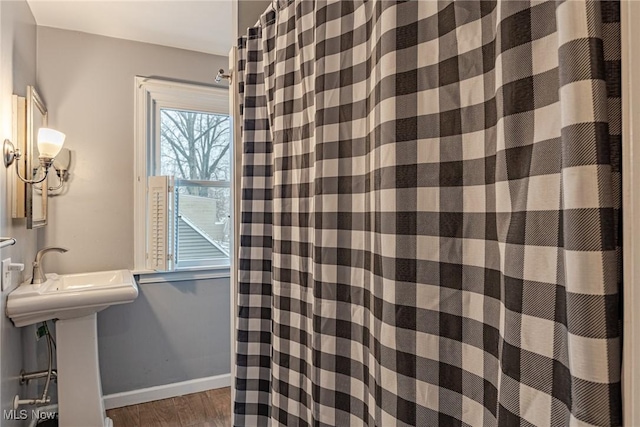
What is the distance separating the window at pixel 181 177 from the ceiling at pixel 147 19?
10.9 inches

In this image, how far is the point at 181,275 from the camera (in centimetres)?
247

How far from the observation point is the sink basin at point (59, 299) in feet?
5.43

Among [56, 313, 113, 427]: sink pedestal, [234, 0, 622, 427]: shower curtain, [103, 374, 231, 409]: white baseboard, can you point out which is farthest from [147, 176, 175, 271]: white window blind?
[234, 0, 622, 427]: shower curtain

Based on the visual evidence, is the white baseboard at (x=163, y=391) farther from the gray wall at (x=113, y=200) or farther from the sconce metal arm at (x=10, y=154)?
the sconce metal arm at (x=10, y=154)

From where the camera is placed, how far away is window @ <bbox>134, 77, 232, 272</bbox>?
234 centimetres

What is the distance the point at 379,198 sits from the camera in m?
0.74

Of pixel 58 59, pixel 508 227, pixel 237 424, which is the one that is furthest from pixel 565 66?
pixel 58 59

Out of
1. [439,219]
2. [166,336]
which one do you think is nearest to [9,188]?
[166,336]

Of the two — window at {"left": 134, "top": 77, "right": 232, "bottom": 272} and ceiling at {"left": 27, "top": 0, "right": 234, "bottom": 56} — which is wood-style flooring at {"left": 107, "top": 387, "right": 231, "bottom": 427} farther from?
ceiling at {"left": 27, "top": 0, "right": 234, "bottom": 56}

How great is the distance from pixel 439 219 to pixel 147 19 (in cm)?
216

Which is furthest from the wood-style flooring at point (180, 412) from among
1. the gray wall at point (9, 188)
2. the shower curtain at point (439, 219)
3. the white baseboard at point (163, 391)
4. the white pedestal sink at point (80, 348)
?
the shower curtain at point (439, 219)

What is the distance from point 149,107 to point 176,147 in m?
0.29

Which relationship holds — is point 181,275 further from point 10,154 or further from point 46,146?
point 10,154

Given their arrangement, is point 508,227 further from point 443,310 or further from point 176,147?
point 176,147
